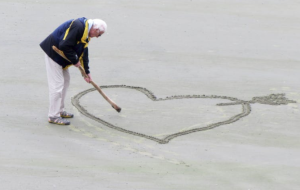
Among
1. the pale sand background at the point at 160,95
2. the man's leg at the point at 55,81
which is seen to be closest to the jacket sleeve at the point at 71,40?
the man's leg at the point at 55,81

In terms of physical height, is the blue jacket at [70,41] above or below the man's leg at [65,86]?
above

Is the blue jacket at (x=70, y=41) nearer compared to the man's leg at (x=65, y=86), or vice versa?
the blue jacket at (x=70, y=41)

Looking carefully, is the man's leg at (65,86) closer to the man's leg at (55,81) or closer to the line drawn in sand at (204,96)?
the man's leg at (55,81)

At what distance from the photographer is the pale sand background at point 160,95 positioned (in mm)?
7277

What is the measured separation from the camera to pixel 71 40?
827 cm

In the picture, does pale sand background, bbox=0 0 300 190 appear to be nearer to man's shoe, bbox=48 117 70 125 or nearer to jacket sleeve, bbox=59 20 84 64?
man's shoe, bbox=48 117 70 125

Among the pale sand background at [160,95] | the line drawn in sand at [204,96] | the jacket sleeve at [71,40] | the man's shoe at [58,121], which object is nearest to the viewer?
the pale sand background at [160,95]

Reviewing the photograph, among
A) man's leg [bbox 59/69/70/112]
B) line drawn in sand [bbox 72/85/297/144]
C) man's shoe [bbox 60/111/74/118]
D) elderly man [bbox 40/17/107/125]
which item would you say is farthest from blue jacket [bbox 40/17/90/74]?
line drawn in sand [bbox 72/85/297/144]

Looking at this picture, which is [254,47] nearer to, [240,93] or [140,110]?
[240,93]

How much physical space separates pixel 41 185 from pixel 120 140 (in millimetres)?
1668

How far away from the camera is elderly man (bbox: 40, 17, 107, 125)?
27.2 ft

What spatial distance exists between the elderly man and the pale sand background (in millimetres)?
265

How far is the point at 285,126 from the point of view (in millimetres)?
8883

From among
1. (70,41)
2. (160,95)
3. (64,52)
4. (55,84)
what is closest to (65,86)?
(55,84)
